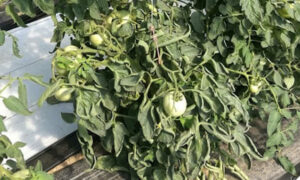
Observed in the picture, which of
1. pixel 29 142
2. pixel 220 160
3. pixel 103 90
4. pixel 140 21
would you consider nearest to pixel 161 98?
pixel 103 90

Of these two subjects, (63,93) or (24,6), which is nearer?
(24,6)

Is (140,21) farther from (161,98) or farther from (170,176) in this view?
(170,176)

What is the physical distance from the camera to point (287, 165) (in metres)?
1.14

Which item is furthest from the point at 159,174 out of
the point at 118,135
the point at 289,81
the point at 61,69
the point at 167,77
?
the point at 289,81

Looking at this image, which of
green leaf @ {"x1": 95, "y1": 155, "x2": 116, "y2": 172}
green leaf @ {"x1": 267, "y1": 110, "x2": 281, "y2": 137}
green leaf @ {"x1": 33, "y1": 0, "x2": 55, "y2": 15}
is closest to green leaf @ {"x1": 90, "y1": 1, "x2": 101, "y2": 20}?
green leaf @ {"x1": 33, "y1": 0, "x2": 55, "y2": 15}

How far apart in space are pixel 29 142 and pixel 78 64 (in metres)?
0.50

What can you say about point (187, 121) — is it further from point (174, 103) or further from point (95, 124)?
point (95, 124)

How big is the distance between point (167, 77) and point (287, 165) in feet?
1.83

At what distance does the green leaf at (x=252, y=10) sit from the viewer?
2.87 ft

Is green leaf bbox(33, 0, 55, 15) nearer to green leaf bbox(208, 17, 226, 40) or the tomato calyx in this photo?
green leaf bbox(208, 17, 226, 40)

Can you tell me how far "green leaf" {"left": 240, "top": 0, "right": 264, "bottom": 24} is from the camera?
88cm

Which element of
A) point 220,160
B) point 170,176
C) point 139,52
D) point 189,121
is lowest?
point 220,160

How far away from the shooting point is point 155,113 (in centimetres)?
86

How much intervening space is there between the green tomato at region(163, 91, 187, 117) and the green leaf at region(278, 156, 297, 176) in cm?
52
